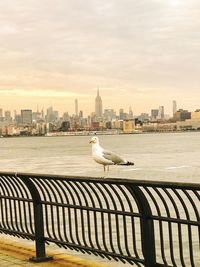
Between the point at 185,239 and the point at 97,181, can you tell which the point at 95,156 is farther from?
the point at 97,181

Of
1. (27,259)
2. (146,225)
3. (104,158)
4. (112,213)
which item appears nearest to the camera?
(146,225)

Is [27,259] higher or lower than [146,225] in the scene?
lower

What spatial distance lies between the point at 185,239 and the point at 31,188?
530 cm

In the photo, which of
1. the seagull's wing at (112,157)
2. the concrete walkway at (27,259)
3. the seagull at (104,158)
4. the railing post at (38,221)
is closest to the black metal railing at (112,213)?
the railing post at (38,221)

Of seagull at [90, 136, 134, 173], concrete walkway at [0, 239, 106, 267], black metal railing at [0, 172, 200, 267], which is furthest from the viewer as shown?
A: seagull at [90, 136, 134, 173]

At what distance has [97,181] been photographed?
22.2ft

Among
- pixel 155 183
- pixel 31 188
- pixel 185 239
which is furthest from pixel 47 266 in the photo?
pixel 185 239

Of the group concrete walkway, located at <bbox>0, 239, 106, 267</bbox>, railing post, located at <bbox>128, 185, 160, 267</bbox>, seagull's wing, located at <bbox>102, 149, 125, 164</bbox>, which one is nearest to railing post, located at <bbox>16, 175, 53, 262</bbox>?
concrete walkway, located at <bbox>0, 239, 106, 267</bbox>

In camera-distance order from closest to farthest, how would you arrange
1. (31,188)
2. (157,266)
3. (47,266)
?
(157,266) → (47,266) → (31,188)

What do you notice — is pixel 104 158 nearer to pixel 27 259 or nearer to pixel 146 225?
pixel 27 259

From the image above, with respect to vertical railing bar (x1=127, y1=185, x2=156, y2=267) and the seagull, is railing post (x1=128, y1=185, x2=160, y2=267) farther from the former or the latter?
the seagull

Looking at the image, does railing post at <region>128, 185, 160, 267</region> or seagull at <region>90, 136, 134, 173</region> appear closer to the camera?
railing post at <region>128, 185, 160, 267</region>

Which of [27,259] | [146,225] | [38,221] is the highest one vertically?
[146,225]

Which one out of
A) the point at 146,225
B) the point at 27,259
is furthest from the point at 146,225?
the point at 27,259
